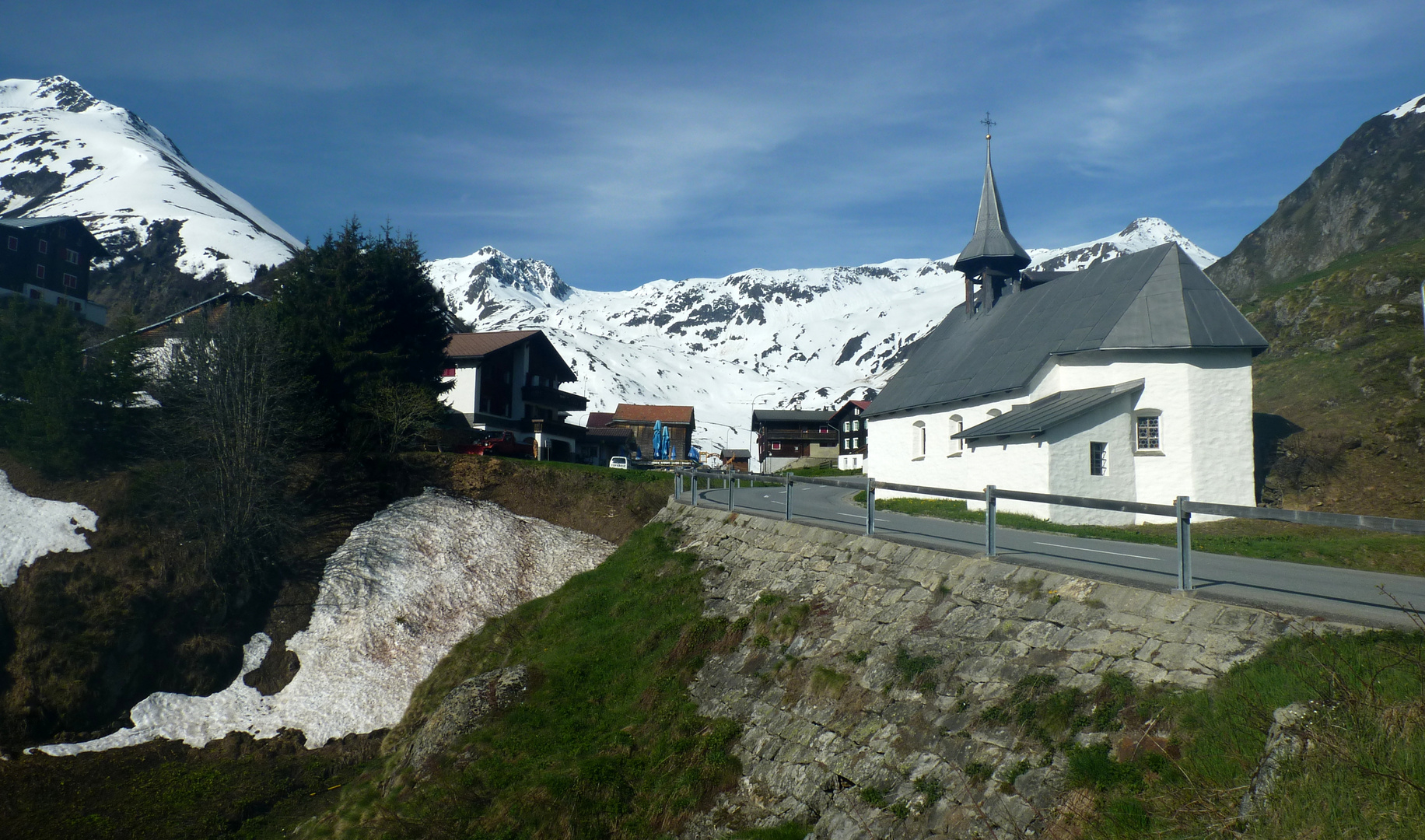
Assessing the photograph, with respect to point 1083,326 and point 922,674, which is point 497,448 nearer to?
point 1083,326

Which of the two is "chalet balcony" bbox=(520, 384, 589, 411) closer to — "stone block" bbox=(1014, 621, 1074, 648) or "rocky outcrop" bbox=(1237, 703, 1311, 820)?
"stone block" bbox=(1014, 621, 1074, 648)

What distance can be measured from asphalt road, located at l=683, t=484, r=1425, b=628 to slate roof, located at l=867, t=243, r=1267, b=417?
11.4 meters

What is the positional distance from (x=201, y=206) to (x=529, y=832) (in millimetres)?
172672

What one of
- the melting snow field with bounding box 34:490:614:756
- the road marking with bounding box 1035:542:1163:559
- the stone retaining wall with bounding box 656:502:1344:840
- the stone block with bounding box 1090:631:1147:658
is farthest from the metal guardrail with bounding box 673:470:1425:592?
the melting snow field with bounding box 34:490:614:756

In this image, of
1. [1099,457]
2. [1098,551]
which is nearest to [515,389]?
[1099,457]

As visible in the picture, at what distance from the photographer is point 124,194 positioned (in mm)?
146375

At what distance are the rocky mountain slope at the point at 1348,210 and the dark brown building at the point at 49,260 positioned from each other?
91256mm

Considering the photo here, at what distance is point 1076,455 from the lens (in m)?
23.1

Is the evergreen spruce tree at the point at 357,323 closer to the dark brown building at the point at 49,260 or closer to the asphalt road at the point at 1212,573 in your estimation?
the asphalt road at the point at 1212,573

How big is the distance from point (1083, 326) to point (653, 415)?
261 ft

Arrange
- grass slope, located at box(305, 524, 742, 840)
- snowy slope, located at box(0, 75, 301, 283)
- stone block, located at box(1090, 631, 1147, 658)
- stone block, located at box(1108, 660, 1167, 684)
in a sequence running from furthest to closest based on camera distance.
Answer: snowy slope, located at box(0, 75, 301, 283) < grass slope, located at box(305, 524, 742, 840) < stone block, located at box(1090, 631, 1147, 658) < stone block, located at box(1108, 660, 1167, 684)

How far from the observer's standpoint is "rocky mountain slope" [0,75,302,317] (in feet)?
384

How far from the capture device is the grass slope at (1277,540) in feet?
50.4

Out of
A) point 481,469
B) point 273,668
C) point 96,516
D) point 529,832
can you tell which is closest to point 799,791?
Answer: point 529,832
